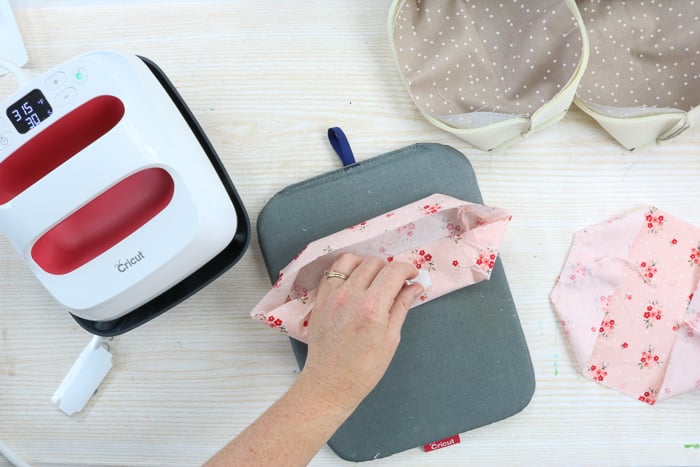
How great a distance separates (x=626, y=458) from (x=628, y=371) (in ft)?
0.37

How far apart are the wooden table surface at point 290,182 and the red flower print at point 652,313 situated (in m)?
0.10

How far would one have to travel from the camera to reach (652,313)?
2.21 ft

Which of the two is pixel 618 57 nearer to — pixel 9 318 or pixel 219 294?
pixel 219 294

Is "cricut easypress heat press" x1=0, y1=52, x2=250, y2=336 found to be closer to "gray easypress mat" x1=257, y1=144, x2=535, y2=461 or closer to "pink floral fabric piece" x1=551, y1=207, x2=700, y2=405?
"gray easypress mat" x1=257, y1=144, x2=535, y2=461

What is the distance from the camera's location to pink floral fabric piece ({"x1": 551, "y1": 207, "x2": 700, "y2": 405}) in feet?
2.21

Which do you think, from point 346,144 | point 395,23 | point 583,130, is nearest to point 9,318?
point 346,144

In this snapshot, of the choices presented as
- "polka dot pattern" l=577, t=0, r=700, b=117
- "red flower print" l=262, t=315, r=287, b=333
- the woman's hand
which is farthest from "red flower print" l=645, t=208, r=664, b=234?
"red flower print" l=262, t=315, r=287, b=333

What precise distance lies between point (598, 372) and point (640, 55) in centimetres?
41

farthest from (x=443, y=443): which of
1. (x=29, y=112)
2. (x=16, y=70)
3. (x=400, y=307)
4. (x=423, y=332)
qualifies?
(x=16, y=70)

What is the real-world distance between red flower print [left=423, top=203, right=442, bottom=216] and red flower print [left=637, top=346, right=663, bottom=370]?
1.08 feet

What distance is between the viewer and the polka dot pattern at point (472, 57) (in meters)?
0.67

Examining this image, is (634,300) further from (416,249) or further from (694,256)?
(416,249)

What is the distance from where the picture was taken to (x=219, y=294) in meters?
0.70

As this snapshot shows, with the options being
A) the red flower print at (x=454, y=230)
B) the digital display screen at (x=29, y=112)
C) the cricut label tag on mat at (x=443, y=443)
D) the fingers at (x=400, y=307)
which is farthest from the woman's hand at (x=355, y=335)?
the digital display screen at (x=29, y=112)
